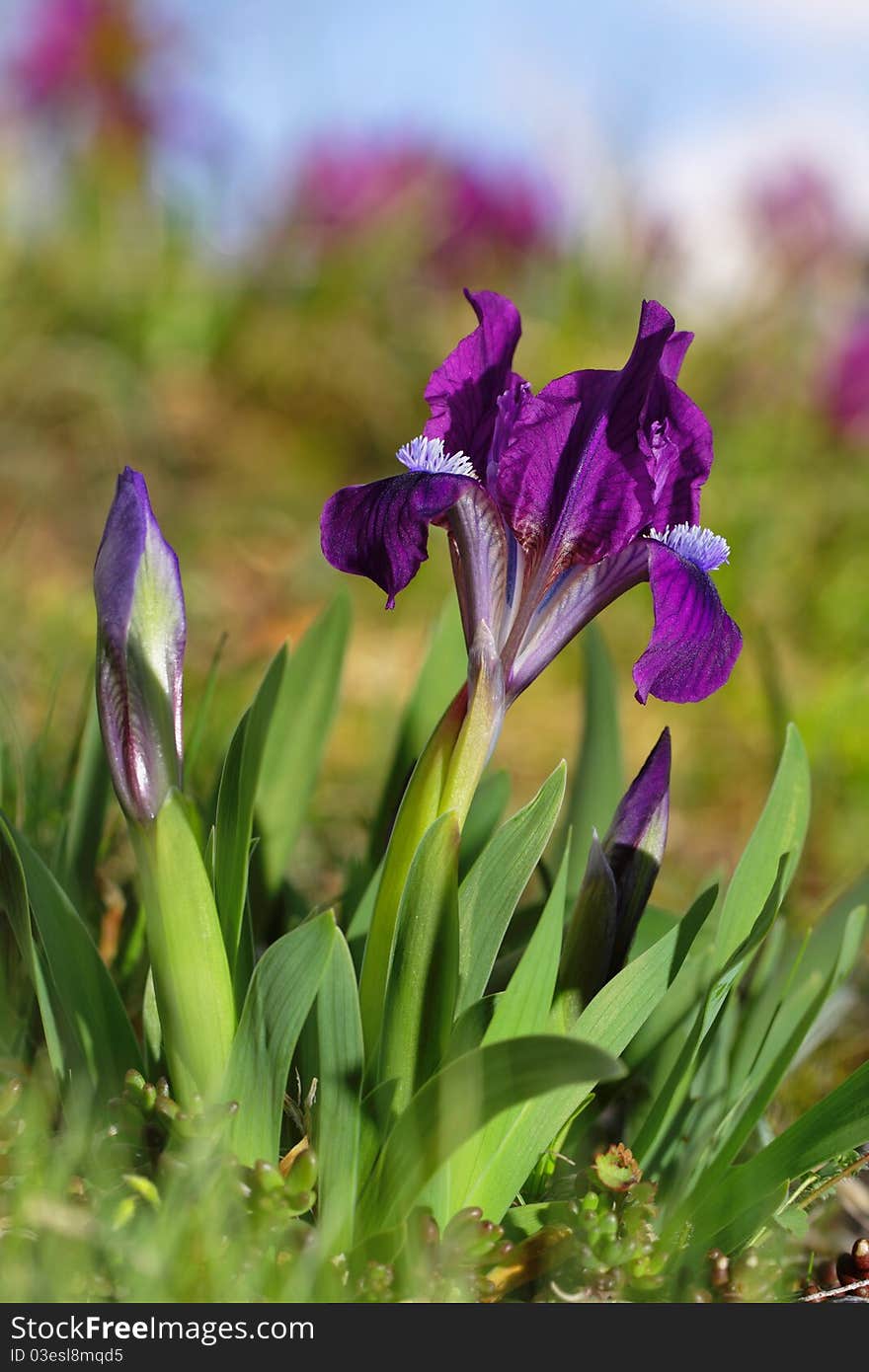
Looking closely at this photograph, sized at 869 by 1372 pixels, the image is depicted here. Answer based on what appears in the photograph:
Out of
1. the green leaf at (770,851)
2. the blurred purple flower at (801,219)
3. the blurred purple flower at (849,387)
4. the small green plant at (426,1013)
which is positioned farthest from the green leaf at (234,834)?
the blurred purple flower at (801,219)

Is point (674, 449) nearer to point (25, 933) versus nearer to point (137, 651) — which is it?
point (137, 651)

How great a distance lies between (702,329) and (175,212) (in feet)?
7.51

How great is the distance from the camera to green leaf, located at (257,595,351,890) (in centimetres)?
147

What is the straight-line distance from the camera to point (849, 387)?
13.9 ft

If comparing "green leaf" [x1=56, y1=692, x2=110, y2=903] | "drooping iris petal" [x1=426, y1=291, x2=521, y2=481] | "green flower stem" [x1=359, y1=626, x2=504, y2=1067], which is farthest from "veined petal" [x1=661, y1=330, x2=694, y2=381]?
"green leaf" [x1=56, y1=692, x2=110, y2=903]

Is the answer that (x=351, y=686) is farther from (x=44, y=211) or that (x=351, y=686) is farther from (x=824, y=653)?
(x=44, y=211)

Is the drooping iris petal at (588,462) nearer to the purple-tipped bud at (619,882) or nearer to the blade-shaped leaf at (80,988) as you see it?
A: the purple-tipped bud at (619,882)

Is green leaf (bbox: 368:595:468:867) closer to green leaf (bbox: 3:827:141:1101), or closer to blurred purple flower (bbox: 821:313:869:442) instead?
green leaf (bbox: 3:827:141:1101)

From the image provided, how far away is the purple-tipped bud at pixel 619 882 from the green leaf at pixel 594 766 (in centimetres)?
32

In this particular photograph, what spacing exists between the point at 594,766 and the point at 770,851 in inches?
13.2

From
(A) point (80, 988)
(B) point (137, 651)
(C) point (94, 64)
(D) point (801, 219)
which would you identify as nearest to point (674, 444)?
(B) point (137, 651)

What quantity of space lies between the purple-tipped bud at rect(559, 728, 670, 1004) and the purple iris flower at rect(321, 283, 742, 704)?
0.15 metres

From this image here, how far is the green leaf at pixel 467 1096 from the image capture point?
89 centimetres

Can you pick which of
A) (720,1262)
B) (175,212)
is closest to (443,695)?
(720,1262)
